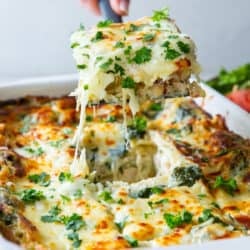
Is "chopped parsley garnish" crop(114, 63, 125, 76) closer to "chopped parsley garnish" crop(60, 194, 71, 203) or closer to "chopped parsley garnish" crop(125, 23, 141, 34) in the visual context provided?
"chopped parsley garnish" crop(125, 23, 141, 34)

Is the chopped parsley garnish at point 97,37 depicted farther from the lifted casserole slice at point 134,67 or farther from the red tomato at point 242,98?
the red tomato at point 242,98

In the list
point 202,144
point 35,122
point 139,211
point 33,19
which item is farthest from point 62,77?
point 33,19

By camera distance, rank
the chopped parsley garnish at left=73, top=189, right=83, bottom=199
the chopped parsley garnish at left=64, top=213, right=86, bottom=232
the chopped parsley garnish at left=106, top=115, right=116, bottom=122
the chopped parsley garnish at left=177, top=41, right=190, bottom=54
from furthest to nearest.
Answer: the chopped parsley garnish at left=106, top=115, right=116, bottom=122
the chopped parsley garnish at left=177, top=41, right=190, bottom=54
the chopped parsley garnish at left=73, top=189, right=83, bottom=199
the chopped parsley garnish at left=64, top=213, right=86, bottom=232

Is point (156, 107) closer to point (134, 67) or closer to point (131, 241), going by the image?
point (134, 67)

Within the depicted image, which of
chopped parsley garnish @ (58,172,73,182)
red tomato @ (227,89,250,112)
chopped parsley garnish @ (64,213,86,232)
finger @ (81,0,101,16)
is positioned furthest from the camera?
red tomato @ (227,89,250,112)

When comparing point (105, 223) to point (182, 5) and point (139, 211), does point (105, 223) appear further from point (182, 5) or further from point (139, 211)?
point (182, 5)

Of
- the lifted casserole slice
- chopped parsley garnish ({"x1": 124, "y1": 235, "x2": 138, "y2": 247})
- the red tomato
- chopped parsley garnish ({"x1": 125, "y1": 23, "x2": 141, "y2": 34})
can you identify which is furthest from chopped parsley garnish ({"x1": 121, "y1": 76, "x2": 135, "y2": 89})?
the red tomato
